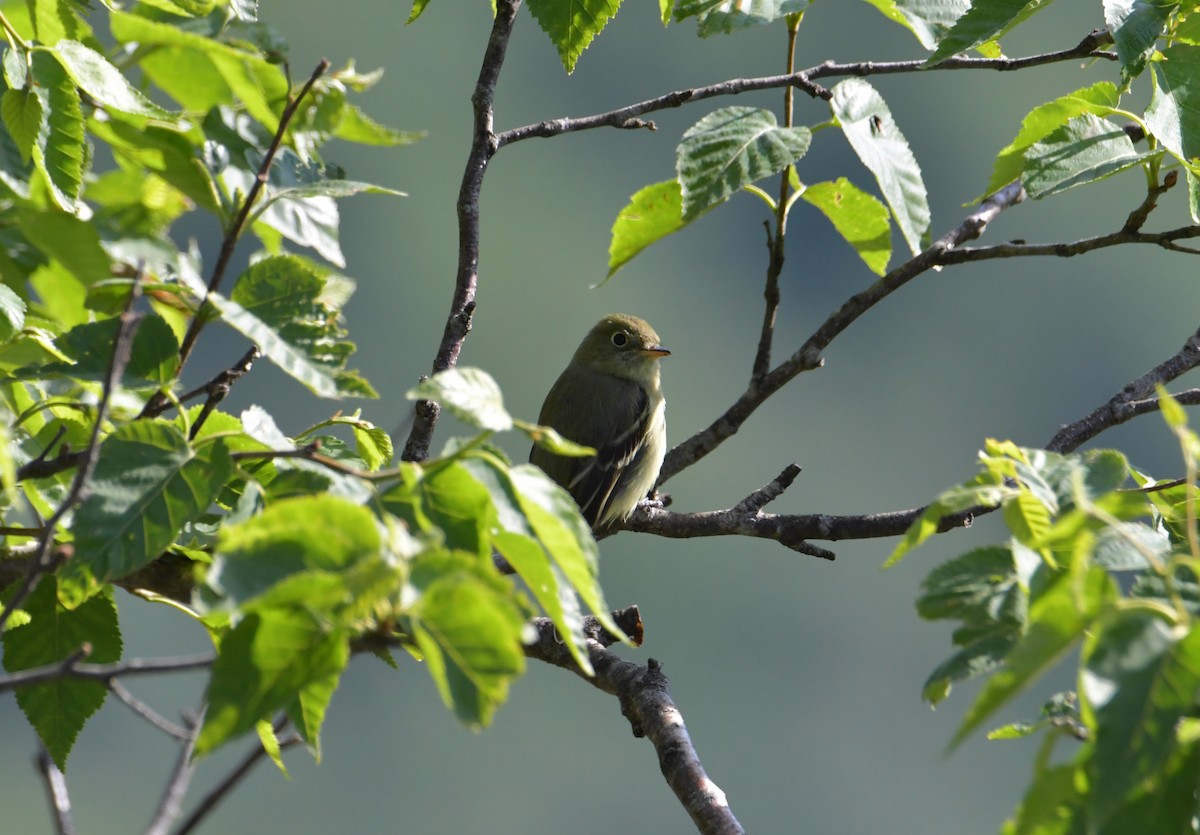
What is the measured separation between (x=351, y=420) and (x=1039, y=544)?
1.58m

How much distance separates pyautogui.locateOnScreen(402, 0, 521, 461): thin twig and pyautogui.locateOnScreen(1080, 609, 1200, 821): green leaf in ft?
8.35

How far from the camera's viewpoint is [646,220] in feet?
11.4

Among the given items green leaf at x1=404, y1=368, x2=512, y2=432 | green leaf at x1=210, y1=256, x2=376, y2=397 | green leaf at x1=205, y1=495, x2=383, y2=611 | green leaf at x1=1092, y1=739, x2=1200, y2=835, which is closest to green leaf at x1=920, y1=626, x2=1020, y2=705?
green leaf at x1=1092, y1=739, x2=1200, y2=835

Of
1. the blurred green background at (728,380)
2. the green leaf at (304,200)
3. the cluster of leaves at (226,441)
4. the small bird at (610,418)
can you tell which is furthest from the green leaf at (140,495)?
the blurred green background at (728,380)

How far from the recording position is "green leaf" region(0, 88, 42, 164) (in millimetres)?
2576

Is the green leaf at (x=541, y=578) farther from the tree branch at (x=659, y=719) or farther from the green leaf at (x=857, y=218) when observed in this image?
the green leaf at (x=857, y=218)

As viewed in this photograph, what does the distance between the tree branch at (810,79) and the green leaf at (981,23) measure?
0.31 metres

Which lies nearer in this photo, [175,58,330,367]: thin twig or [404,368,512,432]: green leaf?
[404,368,512,432]: green leaf

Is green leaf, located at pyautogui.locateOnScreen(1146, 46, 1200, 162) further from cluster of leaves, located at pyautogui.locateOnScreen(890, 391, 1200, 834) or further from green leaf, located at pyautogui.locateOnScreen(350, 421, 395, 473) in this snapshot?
green leaf, located at pyautogui.locateOnScreen(350, 421, 395, 473)

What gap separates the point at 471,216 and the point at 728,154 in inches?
48.2

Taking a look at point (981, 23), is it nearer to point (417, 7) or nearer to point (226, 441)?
point (417, 7)

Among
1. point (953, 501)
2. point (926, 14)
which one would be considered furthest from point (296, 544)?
point (926, 14)

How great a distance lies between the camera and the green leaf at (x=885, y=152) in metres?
3.03

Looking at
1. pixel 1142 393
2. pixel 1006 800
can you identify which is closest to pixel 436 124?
pixel 1006 800
